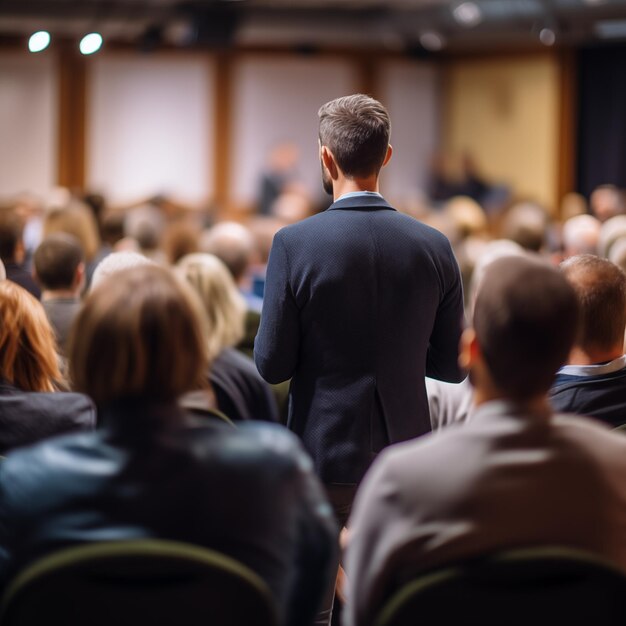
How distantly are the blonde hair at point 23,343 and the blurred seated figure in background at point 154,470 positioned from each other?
39.4 inches

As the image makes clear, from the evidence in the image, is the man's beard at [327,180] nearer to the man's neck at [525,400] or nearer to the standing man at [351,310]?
the standing man at [351,310]

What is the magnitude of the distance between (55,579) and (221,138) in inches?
444

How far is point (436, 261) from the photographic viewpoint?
2377mm

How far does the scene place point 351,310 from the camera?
231 centimetres

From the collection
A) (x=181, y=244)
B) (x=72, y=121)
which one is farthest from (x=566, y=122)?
(x=181, y=244)

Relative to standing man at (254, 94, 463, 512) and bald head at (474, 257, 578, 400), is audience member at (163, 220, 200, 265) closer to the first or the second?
standing man at (254, 94, 463, 512)

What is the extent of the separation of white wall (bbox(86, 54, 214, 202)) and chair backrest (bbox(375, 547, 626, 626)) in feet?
35.7

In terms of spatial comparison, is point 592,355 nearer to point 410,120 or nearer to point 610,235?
point 610,235

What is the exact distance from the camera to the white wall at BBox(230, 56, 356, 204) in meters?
12.4

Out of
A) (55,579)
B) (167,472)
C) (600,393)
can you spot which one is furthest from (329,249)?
(55,579)

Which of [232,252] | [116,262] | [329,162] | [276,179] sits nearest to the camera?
[329,162]

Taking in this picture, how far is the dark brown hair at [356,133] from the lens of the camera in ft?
7.66

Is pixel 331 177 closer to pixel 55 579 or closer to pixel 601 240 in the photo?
pixel 55 579

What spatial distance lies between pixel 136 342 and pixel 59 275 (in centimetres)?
236
